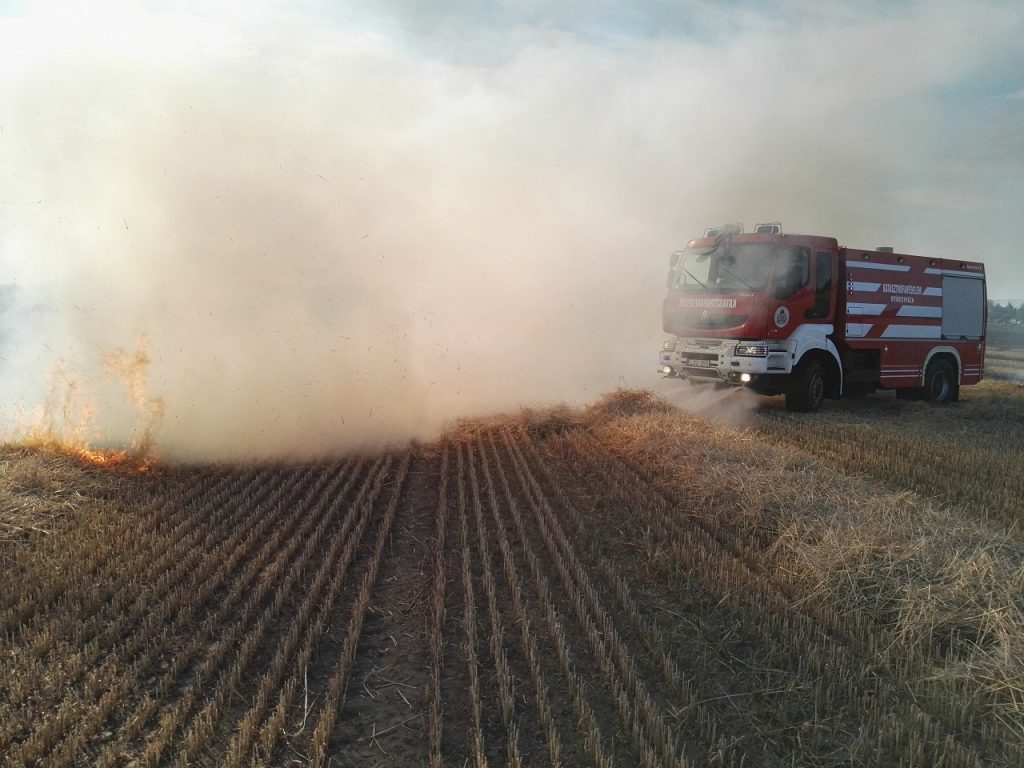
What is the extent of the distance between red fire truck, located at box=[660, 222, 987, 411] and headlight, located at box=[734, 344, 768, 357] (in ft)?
0.05

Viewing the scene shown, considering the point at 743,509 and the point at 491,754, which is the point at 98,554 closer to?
the point at 491,754

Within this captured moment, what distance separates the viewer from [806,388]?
12.2 m

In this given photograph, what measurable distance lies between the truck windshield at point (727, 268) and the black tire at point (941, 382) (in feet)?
17.7

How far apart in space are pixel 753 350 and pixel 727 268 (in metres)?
1.62

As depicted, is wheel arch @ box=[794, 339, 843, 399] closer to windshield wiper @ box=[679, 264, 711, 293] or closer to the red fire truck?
the red fire truck

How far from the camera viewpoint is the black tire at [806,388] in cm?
1211

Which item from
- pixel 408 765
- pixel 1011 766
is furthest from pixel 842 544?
pixel 408 765

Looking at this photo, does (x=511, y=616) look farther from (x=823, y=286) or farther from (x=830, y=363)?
(x=830, y=363)

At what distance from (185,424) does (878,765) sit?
8.52m

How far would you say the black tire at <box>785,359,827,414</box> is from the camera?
1211 centimetres

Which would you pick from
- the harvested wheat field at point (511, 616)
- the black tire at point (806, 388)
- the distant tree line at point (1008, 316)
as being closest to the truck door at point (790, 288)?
the black tire at point (806, 388)

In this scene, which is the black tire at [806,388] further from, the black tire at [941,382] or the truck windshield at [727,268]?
the black tire at [941,382]

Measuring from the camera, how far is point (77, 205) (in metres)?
9.24

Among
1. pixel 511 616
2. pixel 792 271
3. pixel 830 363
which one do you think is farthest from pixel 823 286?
pixel 511 616
